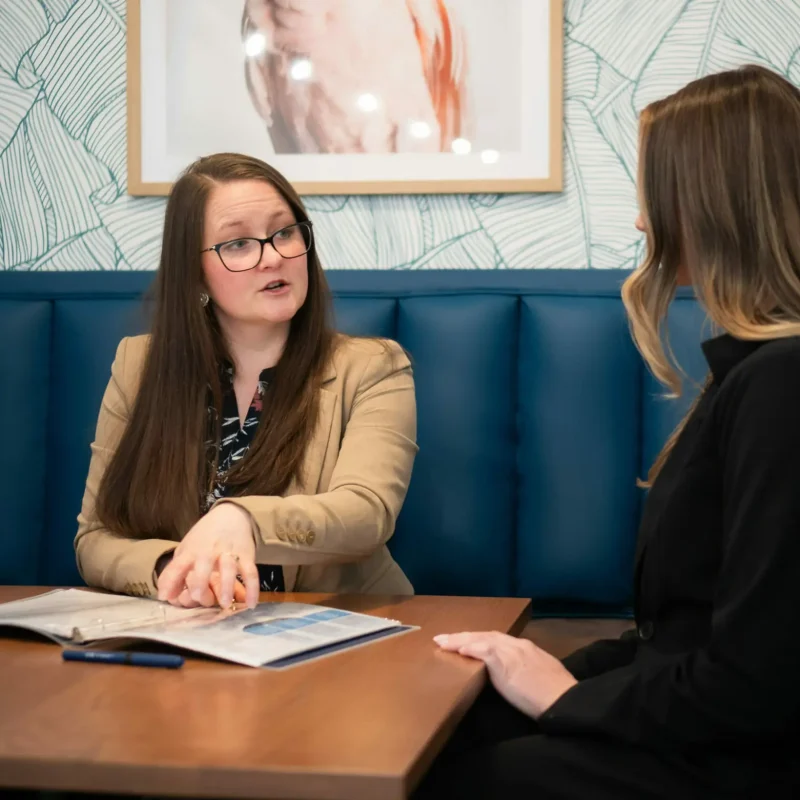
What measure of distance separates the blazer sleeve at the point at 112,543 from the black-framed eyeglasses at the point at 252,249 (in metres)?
0.26

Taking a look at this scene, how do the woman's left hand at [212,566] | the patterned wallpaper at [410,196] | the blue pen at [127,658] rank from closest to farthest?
1. the blue pen at [127,658]
2. the woman's left hand at [212,566]
3. the patterned wallpaper at [410,196]

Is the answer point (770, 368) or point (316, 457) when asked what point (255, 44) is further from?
point (770, 368)

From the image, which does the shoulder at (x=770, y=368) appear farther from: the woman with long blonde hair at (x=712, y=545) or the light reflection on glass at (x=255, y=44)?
the light reflection on glass at (x=255, y=44)

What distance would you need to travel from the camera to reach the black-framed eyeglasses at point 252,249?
5.66 feet

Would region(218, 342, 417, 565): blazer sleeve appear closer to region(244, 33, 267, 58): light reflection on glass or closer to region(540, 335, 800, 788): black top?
region(540, 335, 800, 788): black top

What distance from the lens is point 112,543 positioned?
5.01 ft

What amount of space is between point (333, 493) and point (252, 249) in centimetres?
49

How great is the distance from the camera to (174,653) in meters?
1.09

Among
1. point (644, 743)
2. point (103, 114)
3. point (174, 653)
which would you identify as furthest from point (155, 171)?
point (644, 743)

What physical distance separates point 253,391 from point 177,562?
57cm

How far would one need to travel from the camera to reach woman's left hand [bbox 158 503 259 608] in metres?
1.18

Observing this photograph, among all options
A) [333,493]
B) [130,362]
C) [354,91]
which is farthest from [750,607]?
[354,91]

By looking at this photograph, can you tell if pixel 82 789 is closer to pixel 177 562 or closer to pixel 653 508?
pixel 177 562

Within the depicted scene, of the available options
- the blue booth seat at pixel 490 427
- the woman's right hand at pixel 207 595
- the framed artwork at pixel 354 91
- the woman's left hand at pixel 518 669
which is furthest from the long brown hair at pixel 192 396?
the woman's left hand at pixel 518 669
